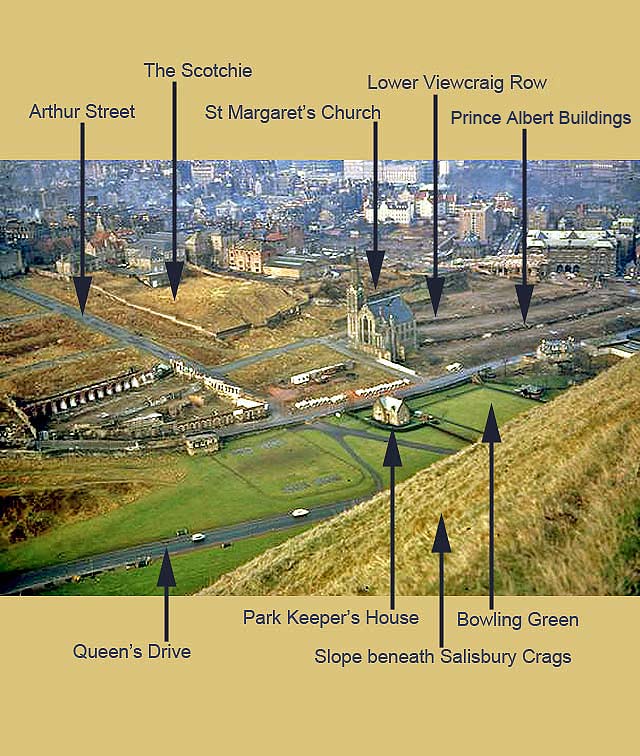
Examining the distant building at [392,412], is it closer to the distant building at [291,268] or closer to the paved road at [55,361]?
the paved road at [55,361]

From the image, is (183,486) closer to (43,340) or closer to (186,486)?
(186,486)

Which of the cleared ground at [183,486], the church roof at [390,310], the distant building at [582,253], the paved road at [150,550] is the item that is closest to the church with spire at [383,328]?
the church roof at [390,310]

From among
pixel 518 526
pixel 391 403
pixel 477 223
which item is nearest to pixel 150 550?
pixel 391 403

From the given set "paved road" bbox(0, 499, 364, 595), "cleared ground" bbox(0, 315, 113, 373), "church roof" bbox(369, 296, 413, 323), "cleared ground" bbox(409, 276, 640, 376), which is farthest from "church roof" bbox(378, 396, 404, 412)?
"cleared ground" bbox(0, 315, 113, 373)

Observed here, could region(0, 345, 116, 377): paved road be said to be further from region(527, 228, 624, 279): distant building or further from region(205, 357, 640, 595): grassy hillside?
region(527, 228, 624, 279): distant building

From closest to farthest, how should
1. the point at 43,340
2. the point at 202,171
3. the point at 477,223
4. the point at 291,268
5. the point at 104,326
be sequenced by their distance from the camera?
the point at 43,340, the point at 104,326, the point at 291,268, the point at 477,223, the point at 202,171
